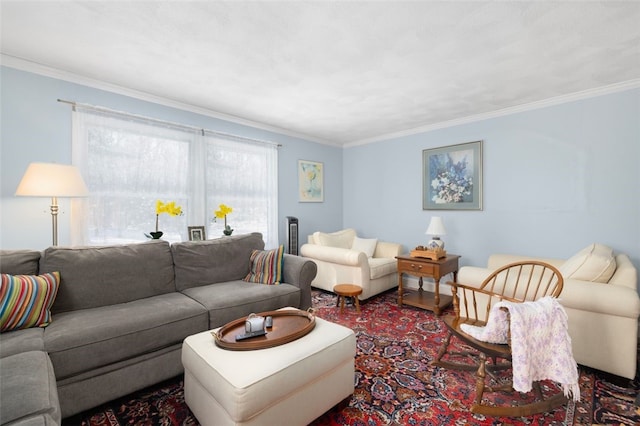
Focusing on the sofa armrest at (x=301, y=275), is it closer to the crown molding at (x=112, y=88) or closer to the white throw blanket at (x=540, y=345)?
the white throw blanket at (x=540, y=345)

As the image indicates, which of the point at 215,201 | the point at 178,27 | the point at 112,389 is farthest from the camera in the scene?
the point at 215,201

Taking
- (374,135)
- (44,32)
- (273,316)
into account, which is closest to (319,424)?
(273,316)

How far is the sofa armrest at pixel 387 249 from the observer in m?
4.39

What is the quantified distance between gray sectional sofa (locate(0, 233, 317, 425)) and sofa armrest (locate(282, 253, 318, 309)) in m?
0.01

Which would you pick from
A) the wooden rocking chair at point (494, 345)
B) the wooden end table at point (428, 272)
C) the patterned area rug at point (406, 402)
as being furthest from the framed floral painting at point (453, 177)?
the patterned area rug at point (406, 402)

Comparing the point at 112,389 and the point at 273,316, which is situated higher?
the point at 273,316

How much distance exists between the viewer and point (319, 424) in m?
1.66

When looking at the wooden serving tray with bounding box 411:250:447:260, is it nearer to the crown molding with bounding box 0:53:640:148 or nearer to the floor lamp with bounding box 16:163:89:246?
the crown molding with bounding box 0:53:640:148

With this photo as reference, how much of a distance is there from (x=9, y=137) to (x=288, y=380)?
3089 mm

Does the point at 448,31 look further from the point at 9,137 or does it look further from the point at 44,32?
the point at 9,137

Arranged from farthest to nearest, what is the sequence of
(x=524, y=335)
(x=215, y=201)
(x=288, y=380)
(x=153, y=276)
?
(x=215, y=201) → (x=153, y=276) → (x=524, y=335) → (x=288, y=380)

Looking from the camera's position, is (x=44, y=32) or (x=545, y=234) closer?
(x=44, y=32)

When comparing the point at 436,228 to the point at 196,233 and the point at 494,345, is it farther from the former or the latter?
the point at 196,233

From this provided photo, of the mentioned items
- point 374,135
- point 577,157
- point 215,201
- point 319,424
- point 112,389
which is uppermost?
point 374,135
